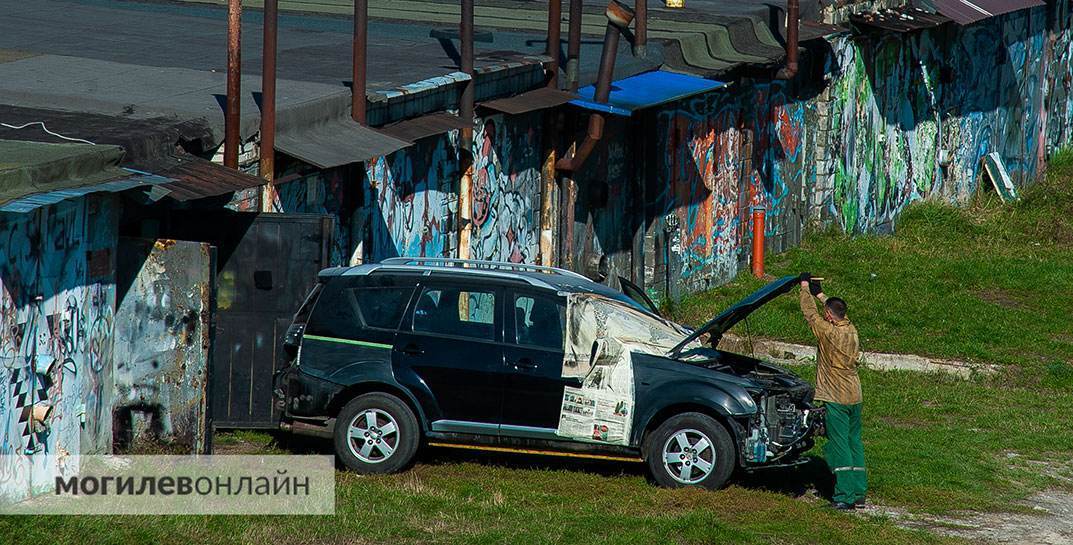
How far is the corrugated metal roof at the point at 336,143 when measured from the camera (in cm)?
1373

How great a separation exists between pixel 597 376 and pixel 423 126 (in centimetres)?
455

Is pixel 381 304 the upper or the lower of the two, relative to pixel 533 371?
upper

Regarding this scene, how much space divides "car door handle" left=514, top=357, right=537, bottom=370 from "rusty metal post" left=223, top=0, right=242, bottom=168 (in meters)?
3.04

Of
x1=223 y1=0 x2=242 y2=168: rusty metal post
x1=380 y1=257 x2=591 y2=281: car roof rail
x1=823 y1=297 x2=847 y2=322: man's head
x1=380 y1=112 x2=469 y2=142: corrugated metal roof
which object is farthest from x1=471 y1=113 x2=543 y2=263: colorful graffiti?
x1=823 y1=297 x2=847 y2=322: man's head

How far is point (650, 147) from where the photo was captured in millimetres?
22062

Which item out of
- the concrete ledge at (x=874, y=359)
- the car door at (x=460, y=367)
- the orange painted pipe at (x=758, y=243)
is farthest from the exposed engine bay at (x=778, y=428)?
the orange painted pipe at (x=758, y=243)

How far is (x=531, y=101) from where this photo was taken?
1814 cm

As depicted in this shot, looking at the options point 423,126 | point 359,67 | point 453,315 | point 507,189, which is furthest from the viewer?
point 507,189

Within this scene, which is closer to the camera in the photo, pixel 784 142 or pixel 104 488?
pixel 104 488

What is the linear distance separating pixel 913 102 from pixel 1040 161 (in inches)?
327

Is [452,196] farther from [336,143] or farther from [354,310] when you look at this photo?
[354,310]

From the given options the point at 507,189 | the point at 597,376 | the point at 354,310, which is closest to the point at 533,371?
the point at 597,376

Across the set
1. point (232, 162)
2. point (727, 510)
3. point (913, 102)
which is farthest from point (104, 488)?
point (913, 102)

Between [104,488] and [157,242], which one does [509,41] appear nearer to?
[157,242]
